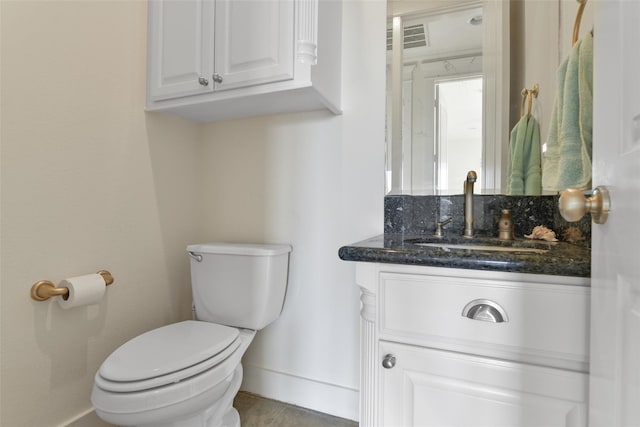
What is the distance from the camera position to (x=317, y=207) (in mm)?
1493

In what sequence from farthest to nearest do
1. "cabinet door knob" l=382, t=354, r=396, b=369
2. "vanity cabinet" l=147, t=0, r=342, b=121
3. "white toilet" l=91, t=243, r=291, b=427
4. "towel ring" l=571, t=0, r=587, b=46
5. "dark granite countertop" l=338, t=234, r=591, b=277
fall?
"vanity cabinet" l=147, t=0, r=342, b=121
"towel ring" l=571, t=0, r=587, b=46
"white toilet" l=91, t=243, r=291, b=427
"cabinet door knob" l=382, t=354, r=396, b=369
"dark granite countertop" l=338, t=234, r=591, b=277

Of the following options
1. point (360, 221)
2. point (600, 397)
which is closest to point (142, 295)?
point (360, 221)

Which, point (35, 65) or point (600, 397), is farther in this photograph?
point (35, 65)

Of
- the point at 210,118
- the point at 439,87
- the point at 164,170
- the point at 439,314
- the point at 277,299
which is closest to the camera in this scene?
the point at 439,314

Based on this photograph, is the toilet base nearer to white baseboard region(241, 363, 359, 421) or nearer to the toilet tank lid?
white baseboard region(241, 363, 359, 421)

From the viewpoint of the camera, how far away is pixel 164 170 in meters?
1.55

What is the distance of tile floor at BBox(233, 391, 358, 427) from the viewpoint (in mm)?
1415

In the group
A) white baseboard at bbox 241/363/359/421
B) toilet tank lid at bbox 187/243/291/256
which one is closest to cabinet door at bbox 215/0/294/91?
toilet tank lid at bbox 187/243/291/256

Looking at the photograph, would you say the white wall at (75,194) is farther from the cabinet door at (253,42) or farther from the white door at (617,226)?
the white door at (617,226)

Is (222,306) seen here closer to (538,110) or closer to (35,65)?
(35,65)

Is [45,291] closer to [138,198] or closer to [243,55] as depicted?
[138,198]

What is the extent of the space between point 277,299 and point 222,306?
238 millimetres

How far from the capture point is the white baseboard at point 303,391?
1.44 m

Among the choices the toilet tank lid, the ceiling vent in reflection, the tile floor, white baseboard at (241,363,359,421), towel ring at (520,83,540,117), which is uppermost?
the ceiling vent in reflection
